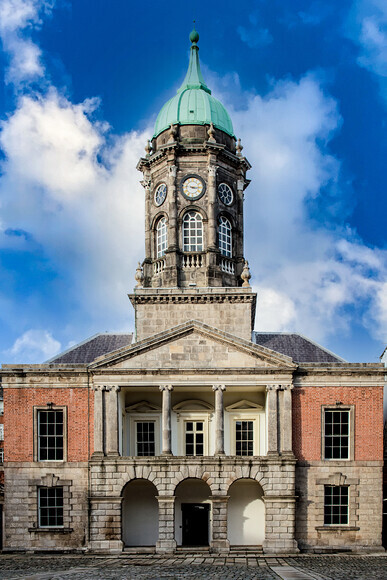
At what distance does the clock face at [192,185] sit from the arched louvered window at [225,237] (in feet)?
7.24

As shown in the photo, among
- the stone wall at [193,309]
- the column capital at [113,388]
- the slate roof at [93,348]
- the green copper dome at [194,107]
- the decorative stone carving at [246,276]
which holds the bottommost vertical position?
the column capital at [113,388]

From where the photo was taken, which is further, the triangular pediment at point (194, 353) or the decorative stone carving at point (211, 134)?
the decorative stone carving at point (211, 134)

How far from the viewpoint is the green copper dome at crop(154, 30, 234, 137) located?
136ft

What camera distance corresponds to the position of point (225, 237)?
133ft

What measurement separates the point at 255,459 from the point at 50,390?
455 inches

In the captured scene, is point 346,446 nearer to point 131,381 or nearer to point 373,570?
point 373,570

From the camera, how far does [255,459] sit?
33500 millimetres

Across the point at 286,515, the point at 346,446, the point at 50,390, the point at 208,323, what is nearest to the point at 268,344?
the point at 208,323

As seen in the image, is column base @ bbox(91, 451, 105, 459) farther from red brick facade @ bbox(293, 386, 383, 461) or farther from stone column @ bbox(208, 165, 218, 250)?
stone column @ bbox(208, 165, 218, 250)

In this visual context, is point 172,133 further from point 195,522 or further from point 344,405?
point 195,522

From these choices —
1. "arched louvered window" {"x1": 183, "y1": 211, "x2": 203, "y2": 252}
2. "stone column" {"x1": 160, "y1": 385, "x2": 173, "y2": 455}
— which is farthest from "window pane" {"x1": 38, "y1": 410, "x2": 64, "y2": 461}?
"arched louvered window" {"x1": 183, "y1": 211, "x2": 203, "y2": 252}

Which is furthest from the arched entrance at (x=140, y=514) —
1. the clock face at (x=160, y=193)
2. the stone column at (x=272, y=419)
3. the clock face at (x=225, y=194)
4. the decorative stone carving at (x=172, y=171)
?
the decorative stone carving at (x=172, y=171)

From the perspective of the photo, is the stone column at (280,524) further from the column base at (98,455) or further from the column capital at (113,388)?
the column capital at (113,388)

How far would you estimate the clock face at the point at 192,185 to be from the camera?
40.3 meters
